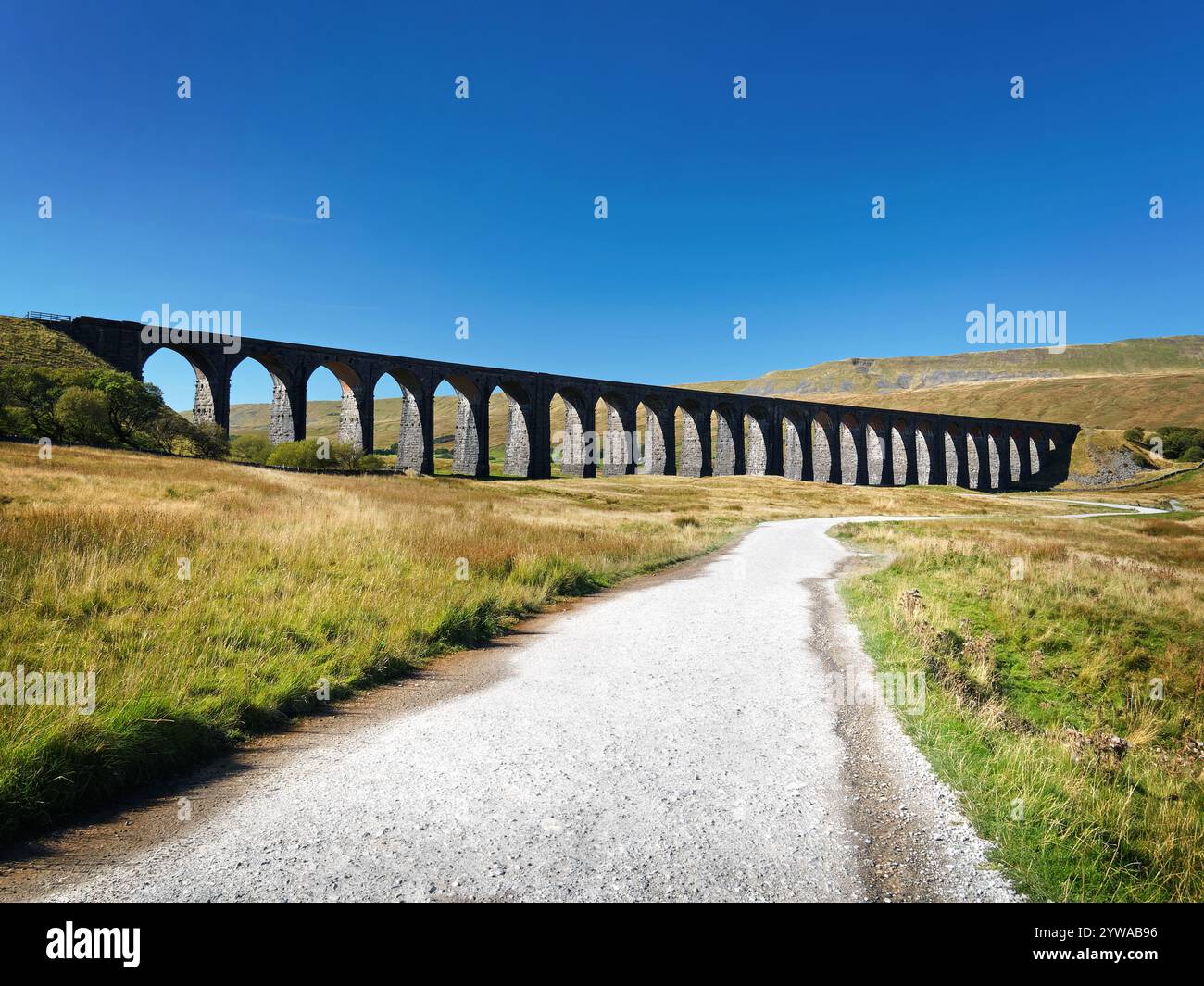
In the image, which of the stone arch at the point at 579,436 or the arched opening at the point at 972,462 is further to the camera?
the arched opening at the point at 972,462

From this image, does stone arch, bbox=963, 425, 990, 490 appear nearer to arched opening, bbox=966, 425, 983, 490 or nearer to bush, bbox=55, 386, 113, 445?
arched opening, bbox=966, 425, 983, 490

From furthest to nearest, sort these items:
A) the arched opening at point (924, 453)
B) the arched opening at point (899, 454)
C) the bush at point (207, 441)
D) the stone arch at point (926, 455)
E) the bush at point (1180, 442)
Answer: the arched opening at point (924, 453), the stone arch at point (926, 455), the arched opening at point (899, 454), the bush at point (1180, 442), the bush at point (207, 441)

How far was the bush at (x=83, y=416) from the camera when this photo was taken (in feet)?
111

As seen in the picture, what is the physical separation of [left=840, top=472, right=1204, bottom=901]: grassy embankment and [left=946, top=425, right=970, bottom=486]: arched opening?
8488 cm

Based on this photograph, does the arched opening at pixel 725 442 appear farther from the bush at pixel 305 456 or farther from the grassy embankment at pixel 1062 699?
the grassy embankment at pixel 1062 699

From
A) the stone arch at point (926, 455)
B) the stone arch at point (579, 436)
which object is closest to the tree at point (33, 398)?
the stone arch at point (579, 436)

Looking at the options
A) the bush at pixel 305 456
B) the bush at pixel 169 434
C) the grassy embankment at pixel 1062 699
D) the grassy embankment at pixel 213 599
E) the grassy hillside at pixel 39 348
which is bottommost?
the grassy embankment at pixel 1062 699

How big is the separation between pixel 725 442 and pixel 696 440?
14.6ft

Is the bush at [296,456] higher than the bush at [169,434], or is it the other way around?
the bush at [169,434]

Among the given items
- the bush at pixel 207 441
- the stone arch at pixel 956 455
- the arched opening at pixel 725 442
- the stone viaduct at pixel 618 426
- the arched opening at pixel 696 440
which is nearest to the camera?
the bush at pixel 207 441

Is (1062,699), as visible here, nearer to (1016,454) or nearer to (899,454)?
(899,454)

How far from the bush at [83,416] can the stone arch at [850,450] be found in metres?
80.1
